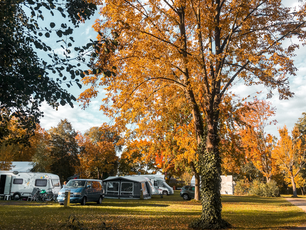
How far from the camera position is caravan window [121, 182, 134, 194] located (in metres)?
26.4

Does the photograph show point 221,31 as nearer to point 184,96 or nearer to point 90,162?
point 184,96

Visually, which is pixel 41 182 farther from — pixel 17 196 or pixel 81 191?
pixel 81 191

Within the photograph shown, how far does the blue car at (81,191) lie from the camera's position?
17.4 m

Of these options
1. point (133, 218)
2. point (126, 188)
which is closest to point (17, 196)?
point (126, 188)

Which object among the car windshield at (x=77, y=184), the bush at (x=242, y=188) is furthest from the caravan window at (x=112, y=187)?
the bush at (x=242, y=188)

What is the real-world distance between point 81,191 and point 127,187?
9.56 meters

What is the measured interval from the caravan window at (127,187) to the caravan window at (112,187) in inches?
26.6

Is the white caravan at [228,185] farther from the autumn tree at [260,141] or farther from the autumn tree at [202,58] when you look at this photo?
the autumn tree at [202,58]

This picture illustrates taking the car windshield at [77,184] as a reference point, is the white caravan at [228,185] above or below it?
below

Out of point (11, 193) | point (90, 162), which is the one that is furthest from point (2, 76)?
point (90, 162)

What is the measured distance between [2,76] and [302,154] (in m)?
42.8

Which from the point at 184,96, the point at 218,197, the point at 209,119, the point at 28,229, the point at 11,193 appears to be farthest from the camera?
the point at 11,193

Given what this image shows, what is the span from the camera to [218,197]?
966 cm

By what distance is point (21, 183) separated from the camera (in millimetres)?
22828
